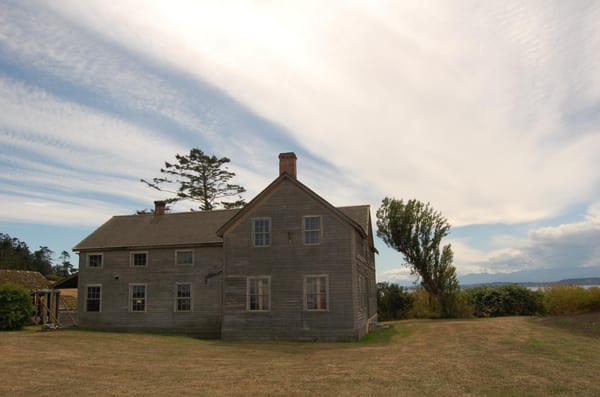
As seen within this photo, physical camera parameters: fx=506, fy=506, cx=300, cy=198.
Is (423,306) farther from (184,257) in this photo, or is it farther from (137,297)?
(137,297)

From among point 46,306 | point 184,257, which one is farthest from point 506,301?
point 46,306

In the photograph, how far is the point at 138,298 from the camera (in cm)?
3117

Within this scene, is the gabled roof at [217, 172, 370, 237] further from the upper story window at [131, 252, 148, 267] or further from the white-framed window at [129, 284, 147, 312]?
the white-framed window at [129, 284, 147, 312]

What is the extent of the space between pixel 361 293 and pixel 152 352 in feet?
40.9

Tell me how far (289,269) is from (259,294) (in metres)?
2.14

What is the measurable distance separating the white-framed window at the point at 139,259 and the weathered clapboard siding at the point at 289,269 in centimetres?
672

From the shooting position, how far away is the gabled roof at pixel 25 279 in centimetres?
4722

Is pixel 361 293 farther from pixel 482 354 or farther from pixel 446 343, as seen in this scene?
pixel 482 354

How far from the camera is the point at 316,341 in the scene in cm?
2548

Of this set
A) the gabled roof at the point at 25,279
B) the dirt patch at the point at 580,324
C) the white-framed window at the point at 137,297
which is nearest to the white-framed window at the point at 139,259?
the white-framed window at the point at 137,297

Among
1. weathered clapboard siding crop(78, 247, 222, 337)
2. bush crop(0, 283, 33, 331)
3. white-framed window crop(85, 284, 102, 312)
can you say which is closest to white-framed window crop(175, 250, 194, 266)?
weathered clapboard siding crop(78, 247, 222, 337)

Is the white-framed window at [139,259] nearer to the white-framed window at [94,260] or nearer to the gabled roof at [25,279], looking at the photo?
the white-framed window at [94,260]

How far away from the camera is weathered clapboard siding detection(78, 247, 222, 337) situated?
29.7 m

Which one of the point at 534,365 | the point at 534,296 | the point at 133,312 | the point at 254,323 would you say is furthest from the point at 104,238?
Result: the point at 534,296
